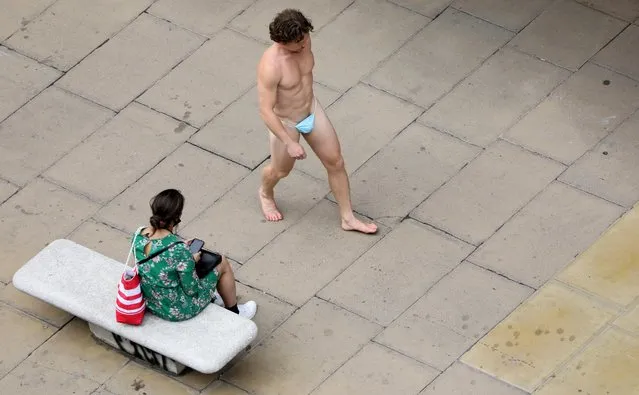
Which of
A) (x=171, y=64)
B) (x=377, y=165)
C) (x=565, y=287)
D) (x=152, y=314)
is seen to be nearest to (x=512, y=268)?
(x=565, y=287)

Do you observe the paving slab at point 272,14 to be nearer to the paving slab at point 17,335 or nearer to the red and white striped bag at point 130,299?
the paving slab at point 17,335

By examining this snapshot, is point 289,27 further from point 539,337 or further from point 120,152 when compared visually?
point 539,337

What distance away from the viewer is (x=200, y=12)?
13.8 m

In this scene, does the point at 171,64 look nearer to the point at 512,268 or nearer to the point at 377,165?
the point at 377,165

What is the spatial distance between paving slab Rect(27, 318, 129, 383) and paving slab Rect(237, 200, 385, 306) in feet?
3.75

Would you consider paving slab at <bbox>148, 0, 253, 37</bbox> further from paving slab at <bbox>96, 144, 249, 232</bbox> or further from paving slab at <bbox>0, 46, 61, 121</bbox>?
paving slab at <bbox>96, 144, 249, 232</bbox>

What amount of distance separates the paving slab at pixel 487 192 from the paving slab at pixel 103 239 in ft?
7.13

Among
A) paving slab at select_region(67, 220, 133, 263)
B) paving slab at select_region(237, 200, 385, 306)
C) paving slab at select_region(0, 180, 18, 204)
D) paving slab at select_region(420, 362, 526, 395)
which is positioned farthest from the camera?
paving slab at select_region(0, 180, 18, 204)

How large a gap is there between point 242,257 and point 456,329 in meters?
1.70

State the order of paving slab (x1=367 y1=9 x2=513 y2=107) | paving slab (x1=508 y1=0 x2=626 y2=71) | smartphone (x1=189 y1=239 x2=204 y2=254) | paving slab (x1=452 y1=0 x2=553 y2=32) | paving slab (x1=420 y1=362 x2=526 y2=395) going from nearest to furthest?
smartphone (x1=189 y1=239 x2=204 y2=254) → paving slab (x1=420 y1=362 x2=526 y2=395) → paving slab (x1=367 y1=9 x2=513 y2=107) → paving slab (x1=508 y1=0 x2=626 y2=71) → paving slab (x1=452 y1=0 x2=553 y2=32)

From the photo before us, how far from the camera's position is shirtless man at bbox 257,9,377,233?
10.5m

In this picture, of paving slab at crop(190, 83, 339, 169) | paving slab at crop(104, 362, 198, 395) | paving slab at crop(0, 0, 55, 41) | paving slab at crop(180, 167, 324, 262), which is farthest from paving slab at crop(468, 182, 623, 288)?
paving slab at crop(0, 0, 55, 41)

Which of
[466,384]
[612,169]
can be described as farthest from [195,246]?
[612,169]

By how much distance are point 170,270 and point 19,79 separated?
12.6 ft
